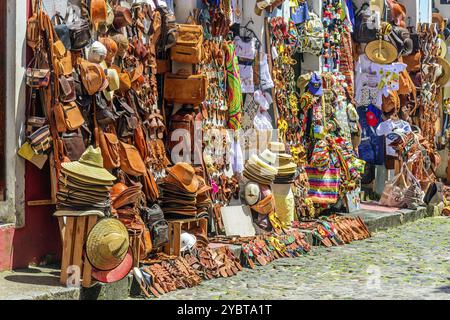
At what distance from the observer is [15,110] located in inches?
357

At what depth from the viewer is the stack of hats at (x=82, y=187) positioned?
8.73 metres

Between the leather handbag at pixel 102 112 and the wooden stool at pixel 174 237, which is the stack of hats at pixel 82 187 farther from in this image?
the wooden stool at pixel 174 237

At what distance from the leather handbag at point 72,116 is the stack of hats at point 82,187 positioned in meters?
0.62

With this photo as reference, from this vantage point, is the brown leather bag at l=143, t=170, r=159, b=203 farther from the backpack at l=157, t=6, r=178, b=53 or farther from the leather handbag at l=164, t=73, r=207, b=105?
the backpack at l=157, t=6, r=178, b=53

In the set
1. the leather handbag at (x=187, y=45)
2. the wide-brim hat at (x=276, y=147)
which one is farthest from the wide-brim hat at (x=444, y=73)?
the leather handbag at (x=187, y=45)

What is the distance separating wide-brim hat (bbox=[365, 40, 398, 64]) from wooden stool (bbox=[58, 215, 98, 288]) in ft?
33.6

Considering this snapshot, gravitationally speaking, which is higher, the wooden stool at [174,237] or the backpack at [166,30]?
the backpack at [166,30]

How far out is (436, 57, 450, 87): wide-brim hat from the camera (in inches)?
875

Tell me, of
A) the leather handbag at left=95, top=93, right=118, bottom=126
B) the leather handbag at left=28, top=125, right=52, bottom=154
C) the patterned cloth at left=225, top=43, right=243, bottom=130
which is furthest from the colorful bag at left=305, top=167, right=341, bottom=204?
the leather handbag at left=28, top=125, right=52, bottom=154

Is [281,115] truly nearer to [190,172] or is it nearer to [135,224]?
[190,172]

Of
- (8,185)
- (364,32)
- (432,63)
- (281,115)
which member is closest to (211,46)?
(281,115)

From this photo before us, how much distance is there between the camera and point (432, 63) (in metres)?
21.6

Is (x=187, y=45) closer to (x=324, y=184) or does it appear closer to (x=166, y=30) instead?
(x=166, y=30)

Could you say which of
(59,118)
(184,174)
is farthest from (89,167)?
(184,174)
